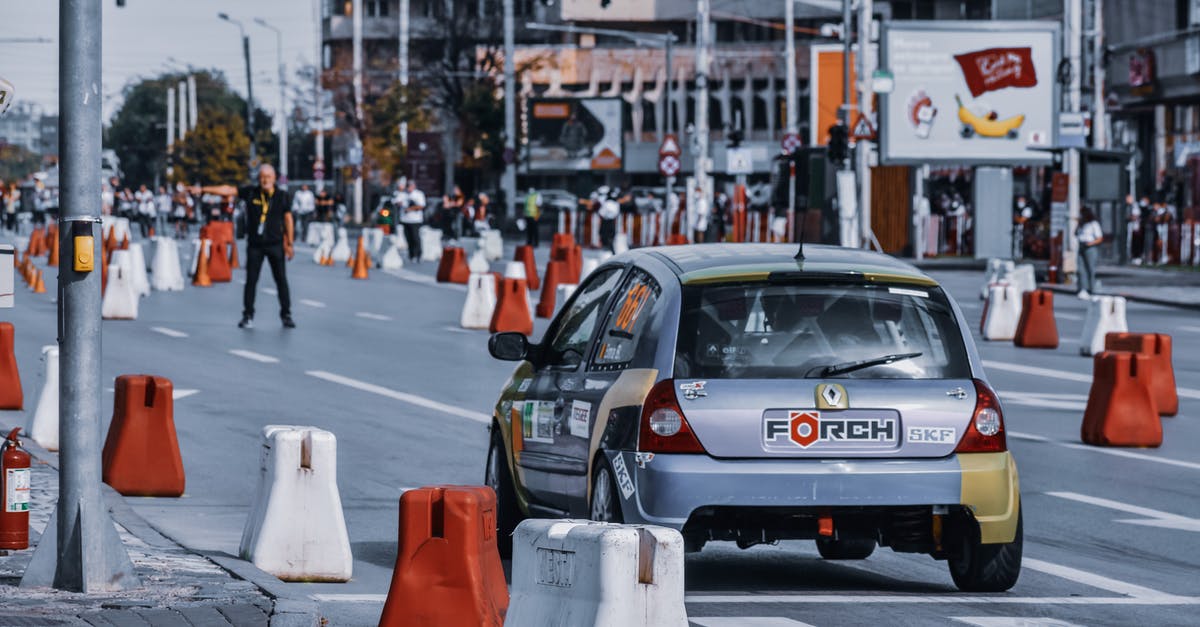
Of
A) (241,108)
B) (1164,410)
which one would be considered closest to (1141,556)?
(1164,410)

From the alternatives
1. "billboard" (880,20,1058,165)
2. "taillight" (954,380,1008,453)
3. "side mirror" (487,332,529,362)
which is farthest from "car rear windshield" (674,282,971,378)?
"billboard" (880,20,1058,165)

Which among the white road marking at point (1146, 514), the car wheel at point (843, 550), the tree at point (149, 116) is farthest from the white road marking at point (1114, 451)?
the tree at point (149, 116)

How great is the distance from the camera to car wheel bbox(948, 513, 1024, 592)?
881 centimetres

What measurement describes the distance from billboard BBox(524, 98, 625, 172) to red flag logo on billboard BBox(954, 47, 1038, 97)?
29827 millimetres

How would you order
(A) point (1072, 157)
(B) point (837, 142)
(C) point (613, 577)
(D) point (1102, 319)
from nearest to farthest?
(C) point (613, 577) → (D) point (1102, 319) → (A) point (1072, 157) → (B) point (837, 142)

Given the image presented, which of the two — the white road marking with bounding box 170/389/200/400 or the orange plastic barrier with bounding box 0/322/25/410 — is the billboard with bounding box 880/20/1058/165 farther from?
the orange plastic barrier with bounding box 0/322/25/410

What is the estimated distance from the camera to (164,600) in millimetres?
8055

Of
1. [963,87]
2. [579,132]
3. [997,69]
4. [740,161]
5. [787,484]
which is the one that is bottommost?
[787,484]

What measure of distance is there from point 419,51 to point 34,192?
1926cm

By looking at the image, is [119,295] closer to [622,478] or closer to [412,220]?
[622,478]

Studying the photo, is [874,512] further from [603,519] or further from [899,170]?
[899,170]

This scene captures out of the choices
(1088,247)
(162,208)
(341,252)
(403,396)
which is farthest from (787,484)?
(162,208)

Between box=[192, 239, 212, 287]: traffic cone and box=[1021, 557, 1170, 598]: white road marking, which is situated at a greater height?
box=[192, 239, 212, 287]: traffic cone

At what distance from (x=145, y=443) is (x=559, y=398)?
139 inches
